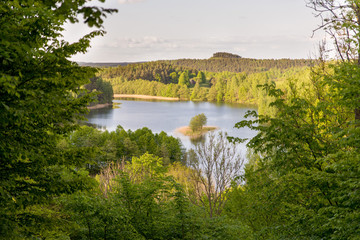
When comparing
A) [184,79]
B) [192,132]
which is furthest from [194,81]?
[192,132]

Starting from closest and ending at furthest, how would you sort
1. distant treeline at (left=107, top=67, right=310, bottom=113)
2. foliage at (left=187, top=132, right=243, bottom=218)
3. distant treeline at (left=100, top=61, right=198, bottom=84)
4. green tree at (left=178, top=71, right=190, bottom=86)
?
foliage at (left=187, top=132, right=243, bottom=218) → distant treeline at (left=107, top=67, right=310, bottom=113) → green tree at (left=178, top=71, right=190, bottom=86) → distant treeline at (left=100, top=61, right=198, bottom=84)

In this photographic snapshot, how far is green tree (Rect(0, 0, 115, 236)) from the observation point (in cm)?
362

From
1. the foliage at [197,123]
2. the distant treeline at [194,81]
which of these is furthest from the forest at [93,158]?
the distant treeline at [194,81]

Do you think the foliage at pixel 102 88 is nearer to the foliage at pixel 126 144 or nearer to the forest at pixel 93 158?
the foliage at pixel 126 144

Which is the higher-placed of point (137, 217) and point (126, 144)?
point (137, 217)

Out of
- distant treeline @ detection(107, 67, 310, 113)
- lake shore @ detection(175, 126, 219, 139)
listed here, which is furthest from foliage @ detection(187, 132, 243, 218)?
distant treeline @ detection(107, 67, 310, 113)

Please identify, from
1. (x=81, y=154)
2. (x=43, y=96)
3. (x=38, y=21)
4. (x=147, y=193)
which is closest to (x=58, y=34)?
(x=38, y=21)

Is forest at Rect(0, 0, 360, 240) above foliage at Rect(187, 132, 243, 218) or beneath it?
above

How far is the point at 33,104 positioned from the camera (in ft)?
10.7

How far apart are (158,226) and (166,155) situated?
30.2 metres

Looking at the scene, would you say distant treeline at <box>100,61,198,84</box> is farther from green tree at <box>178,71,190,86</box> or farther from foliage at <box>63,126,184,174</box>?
foliage at <box>63,126,184,174</box>

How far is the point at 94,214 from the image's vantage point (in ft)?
20.1

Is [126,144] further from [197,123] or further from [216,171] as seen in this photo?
[197,123]

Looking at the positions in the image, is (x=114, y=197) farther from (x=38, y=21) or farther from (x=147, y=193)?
(x=38, y=21)
